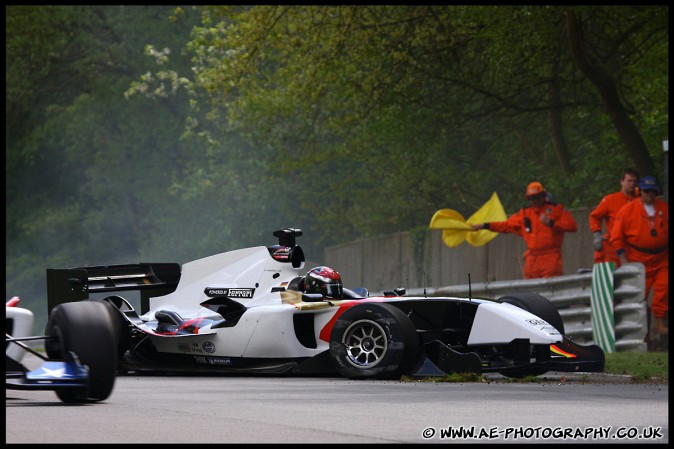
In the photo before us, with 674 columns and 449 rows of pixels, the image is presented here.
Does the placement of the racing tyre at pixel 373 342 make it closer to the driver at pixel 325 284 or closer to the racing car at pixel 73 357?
the driver at pixel 325 284

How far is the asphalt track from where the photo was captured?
8.24 meters

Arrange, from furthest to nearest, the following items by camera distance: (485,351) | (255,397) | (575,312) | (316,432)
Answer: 1. (575,312)
2. (485,351)
3. (255,397)
4. (316,432)

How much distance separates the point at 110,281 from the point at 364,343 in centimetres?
359

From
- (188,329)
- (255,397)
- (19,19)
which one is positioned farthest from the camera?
(19,19)

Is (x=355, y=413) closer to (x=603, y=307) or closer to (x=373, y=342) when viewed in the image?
(x=373, y=342)

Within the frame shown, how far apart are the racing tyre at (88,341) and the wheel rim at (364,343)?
3.69 meters

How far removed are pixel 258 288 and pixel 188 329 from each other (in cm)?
78

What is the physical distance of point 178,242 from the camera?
51938 mm

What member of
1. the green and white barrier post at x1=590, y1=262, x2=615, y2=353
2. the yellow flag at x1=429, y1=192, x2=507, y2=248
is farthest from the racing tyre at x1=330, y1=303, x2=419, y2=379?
the yellow flag at x1=429, y1=192, x2=507, y2=248

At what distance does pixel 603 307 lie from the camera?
59.9 ft

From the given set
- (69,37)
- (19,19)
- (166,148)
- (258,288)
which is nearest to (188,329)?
(258,288)

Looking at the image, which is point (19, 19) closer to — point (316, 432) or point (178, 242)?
point (178, 242)

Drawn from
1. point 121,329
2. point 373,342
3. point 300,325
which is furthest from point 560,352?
point 121,329

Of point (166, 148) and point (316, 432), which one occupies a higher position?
point (166, 148)
